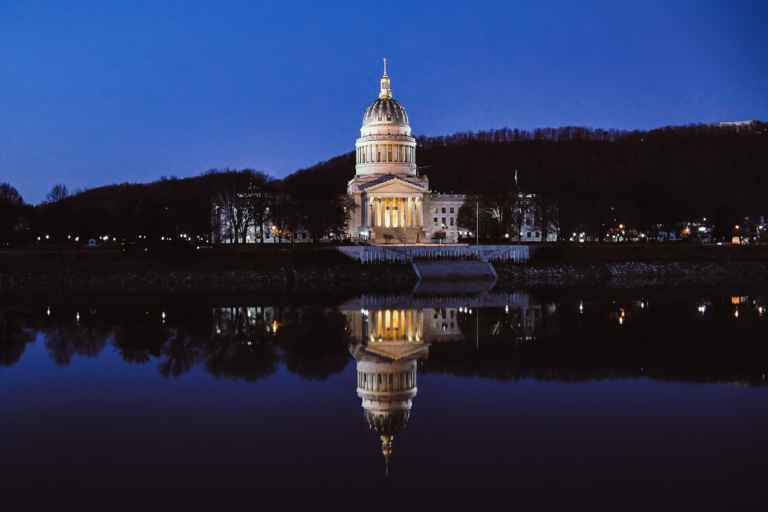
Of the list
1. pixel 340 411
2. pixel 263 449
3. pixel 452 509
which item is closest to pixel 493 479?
pixel 452 509

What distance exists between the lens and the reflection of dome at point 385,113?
111 metres

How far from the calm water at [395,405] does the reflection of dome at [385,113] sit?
261 ft

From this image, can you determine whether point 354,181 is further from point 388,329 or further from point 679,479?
point 679,479

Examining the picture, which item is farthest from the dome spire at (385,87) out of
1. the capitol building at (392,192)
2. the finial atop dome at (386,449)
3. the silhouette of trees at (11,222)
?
the finial atop dome at (386,449)

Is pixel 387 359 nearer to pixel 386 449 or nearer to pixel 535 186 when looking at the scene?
pixel 386 449

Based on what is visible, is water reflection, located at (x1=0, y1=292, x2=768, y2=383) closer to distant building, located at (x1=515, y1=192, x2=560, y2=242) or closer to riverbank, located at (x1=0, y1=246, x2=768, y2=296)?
riverbank, located at (x1=0, y1=246, x2=768, y2=296)

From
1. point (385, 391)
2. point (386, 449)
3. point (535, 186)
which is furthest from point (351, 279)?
point (535, 186)

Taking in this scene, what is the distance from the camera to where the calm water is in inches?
551

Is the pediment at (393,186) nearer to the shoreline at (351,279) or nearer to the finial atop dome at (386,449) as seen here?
the shoreline at (351,279)

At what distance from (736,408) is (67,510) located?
12.7m

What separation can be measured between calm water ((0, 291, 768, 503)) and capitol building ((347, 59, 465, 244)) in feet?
220

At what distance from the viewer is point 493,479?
536 inches

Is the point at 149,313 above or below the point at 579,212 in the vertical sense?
below

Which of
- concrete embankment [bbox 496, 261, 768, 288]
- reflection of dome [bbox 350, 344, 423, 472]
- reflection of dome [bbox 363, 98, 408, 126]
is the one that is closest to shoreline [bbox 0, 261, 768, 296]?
concrete embankment [bbox 496, 261, 768, 288]
